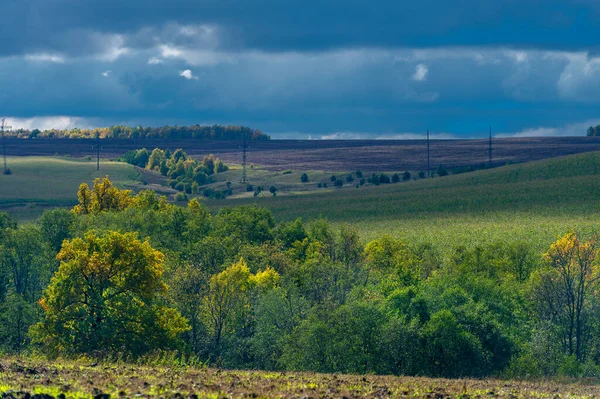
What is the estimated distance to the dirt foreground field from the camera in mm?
19375

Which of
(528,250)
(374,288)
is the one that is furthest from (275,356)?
(528,250)

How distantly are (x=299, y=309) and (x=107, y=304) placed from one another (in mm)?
14342

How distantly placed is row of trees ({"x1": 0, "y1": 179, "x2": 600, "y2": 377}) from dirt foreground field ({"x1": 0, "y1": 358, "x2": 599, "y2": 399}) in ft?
49.2

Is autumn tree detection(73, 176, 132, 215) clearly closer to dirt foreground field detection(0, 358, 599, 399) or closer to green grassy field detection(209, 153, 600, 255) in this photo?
green grassy field detection(209, 153, 600, 255)

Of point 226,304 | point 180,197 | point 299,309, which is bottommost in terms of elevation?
point 299,309

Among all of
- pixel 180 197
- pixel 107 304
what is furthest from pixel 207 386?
pixel 180 197

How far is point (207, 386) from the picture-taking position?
2131cm

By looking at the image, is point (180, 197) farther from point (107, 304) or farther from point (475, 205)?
point (107, 304)

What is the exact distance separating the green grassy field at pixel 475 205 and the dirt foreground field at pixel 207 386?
273 ft

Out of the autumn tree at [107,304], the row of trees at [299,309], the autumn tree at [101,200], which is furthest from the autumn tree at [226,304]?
the autumn tree at [101,200]

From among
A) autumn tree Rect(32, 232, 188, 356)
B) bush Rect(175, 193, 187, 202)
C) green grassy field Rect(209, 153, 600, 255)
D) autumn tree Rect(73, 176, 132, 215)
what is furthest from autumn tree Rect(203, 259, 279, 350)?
bush Rect(175, 193, 187, 202)

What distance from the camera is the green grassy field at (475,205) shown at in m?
121

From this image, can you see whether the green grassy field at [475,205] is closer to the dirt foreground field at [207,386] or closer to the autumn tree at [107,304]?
the autumn tree at [107,304]

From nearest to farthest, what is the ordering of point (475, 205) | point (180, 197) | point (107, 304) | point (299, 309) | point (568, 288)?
point (107, 304)
point (299, 309)
point (568, 288)
point (475, 205)
point (180, 197)
